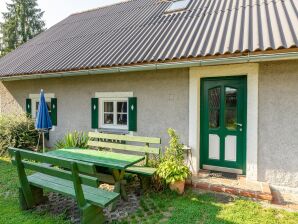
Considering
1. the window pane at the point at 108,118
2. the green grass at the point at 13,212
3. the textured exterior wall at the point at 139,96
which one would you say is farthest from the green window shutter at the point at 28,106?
the green grass at the point at 13,212

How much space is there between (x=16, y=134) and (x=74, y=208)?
481cm

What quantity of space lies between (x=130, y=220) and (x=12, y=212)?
2099 millimetres

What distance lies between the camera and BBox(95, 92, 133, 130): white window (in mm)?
6762

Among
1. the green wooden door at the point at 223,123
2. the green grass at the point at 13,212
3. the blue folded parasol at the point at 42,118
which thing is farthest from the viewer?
the blue folded parasol at the point at 42,118

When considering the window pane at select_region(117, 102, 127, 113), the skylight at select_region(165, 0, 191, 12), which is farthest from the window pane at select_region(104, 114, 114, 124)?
the skylight at select_region(165, 0, 191, 12)

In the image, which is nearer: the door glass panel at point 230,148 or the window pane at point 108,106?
the door glass panel at point 230,148

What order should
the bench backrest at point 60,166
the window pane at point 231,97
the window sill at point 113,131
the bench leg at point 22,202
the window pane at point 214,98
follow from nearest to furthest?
the bench backrest at point 60,166, the bench leg at point 22,202, the window pane at point 231,97, the window pane at point 214,98, the window sill at point 113,131

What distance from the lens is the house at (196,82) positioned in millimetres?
4645

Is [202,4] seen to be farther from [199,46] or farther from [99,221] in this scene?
[99,221]

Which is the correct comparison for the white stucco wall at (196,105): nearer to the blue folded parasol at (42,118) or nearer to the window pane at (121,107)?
the window pane at (121,107)

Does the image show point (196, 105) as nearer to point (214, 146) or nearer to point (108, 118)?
point (214, 146)

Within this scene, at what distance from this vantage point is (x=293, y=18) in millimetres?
5195

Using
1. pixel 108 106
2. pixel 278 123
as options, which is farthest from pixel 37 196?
pixel 278 123

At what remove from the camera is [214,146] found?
18.2 feet
